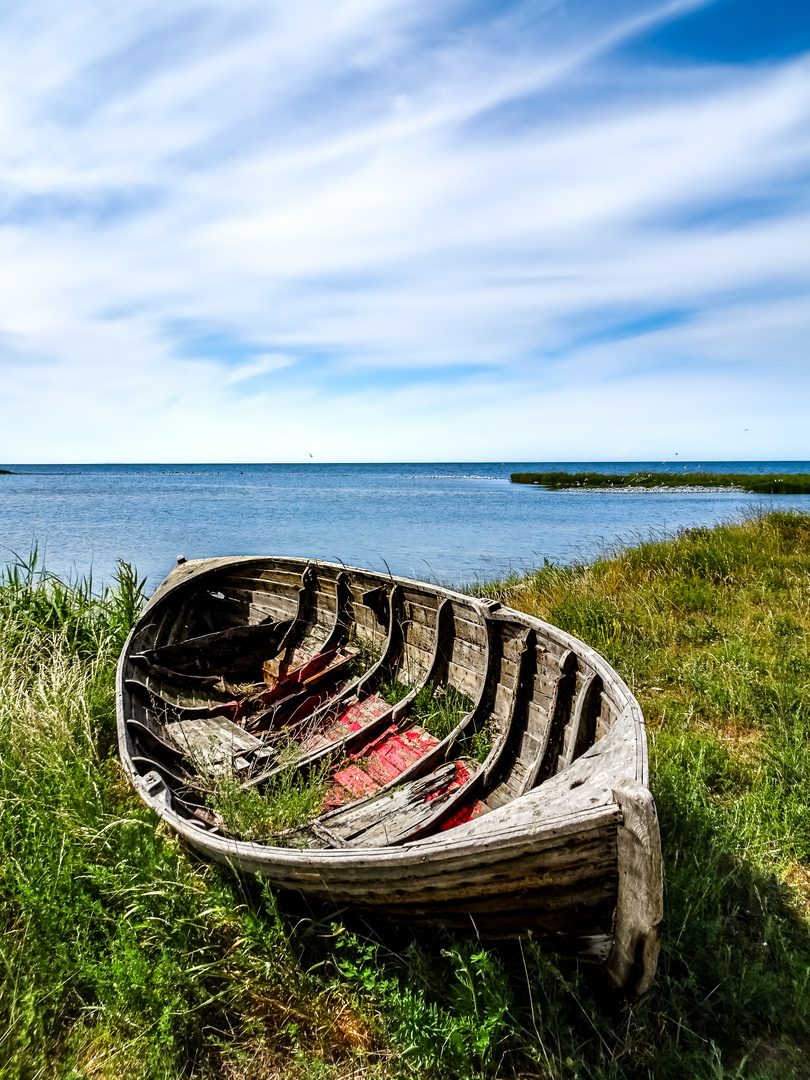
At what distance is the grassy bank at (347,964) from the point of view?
2666 mm

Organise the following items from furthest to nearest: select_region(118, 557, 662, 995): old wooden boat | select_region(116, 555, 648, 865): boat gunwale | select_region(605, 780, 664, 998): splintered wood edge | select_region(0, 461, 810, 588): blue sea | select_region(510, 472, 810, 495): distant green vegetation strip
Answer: select_region(510, 472, 810, 495): distant green vegetation strip, select_region(0, 461, 810, 588): blue sea, select_region(116, 555, 648, 865): boat gunwale, select_region(118, 557, 662, 995): old wooden boat, select_region(605, 780, 664, 998): splintered wood edge

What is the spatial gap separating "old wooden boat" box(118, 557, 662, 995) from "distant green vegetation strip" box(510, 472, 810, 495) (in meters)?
39.3

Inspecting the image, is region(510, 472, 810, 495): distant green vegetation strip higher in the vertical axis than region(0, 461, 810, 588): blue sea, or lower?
higher

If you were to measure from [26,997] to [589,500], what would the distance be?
46.0 metres

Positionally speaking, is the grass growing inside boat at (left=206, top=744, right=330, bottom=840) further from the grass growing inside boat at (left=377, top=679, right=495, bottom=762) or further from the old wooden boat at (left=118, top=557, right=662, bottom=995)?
the grass growing inside boat at (left=377, top=679, right=495, bottom=762)

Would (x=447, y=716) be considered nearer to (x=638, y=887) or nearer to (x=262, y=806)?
(x=262, y=806)

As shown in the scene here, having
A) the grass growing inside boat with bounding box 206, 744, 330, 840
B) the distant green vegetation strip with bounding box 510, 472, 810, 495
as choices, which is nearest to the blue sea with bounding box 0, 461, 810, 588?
the distant green vegetation strip with bounding box 510, 472, 810, 495

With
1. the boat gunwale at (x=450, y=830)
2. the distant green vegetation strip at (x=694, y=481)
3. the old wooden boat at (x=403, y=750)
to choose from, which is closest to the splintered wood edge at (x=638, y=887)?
the old wooden boat at (x=403, y=750)

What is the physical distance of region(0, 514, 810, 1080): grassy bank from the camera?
2666 millimetres

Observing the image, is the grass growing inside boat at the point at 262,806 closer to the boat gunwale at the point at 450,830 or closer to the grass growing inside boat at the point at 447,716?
the boat gunwale at the point at 450,830

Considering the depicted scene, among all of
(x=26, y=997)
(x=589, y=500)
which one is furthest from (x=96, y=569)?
(x=589, y=500)

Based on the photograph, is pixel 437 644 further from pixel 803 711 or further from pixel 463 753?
pixel 803 711

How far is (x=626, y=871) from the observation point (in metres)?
2.33

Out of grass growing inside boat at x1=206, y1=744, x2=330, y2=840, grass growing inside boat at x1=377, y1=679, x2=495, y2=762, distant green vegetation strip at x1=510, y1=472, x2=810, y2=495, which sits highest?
distant green vegetation strip at x1=510, y1=472, x2=810, y2=495
